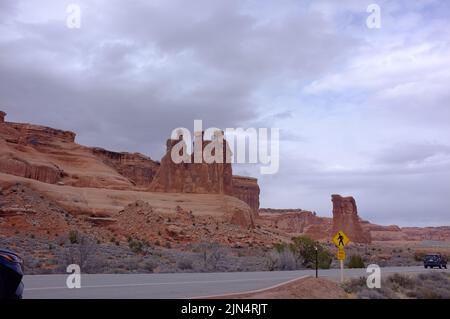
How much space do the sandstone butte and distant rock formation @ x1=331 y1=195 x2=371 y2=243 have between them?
213 millimetres

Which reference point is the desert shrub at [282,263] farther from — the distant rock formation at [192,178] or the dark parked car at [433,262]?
the distant rock formation at [192,178]

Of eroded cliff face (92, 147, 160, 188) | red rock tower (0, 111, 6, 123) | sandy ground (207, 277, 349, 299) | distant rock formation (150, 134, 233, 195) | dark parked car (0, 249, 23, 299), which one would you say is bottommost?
sandy ground (207, 277, 349, 299)

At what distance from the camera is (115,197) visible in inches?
3118

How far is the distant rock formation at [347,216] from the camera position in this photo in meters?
119

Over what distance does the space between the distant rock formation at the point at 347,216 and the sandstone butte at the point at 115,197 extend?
8.4 inches

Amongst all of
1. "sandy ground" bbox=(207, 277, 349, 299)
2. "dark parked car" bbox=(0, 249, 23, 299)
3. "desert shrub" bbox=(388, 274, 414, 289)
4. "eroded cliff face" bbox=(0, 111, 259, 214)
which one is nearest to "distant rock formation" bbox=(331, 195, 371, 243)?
"eroded cliff face" bbox=(0, 111, 259, 214)

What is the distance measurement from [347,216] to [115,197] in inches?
2329

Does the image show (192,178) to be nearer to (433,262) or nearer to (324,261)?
(324,261)

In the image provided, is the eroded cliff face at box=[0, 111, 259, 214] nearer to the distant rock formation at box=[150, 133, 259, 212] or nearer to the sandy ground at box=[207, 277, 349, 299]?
the distant rock formation at box=[150, 133, 259, 212]

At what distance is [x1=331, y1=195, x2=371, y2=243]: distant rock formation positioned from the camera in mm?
118750

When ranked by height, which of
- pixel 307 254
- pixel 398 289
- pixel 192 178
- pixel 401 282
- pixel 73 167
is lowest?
pixel 398 289

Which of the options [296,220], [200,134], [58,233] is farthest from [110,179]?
[296,220]

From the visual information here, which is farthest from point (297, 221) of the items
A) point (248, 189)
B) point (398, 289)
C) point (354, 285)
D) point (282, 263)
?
point (354, 285)
